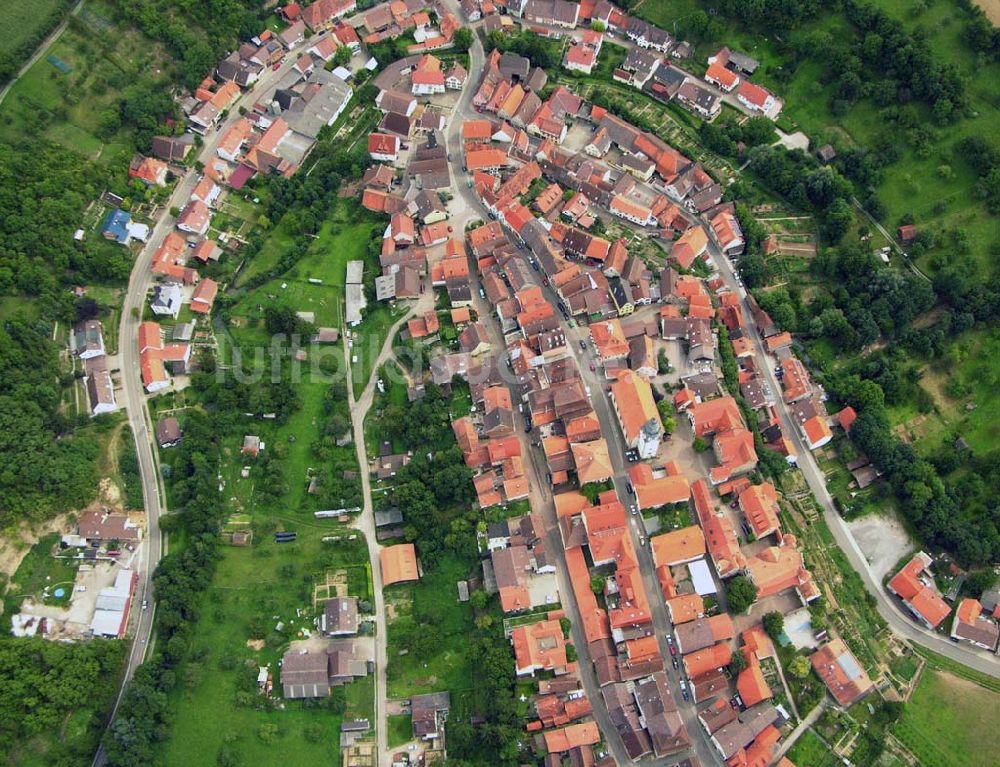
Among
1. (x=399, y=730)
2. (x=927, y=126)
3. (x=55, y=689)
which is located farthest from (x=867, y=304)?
(x=55, y=689)

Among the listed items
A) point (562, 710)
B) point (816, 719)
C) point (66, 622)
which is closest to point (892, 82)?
point (816, 719)

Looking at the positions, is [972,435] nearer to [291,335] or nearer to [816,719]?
[816,719]

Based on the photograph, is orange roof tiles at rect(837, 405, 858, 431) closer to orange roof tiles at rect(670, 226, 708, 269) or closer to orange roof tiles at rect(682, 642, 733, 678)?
orange roof tiles at rect(670, 226, 708, 269)

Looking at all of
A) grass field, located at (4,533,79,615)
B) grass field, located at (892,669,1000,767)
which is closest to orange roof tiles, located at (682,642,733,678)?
grass field, located at (892,669,1000,767)

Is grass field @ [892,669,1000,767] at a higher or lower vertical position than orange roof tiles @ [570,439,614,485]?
lower

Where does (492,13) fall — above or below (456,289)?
above
